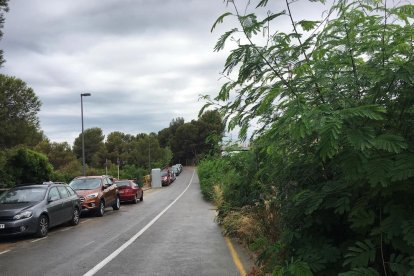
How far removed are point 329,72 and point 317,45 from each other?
1.38 ft

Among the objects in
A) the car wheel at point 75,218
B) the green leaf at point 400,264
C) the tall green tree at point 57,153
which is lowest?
the car wheel at point 75,218

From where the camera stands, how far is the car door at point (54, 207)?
14675 mm

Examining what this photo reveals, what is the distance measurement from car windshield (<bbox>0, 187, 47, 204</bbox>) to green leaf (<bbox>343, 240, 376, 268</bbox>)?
39.8 ft

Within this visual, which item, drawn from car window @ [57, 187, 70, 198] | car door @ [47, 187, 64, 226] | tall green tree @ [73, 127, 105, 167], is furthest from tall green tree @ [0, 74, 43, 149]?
tall green tree @ [73, 127, 105, 167]

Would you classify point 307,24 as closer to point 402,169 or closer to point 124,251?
point 402,169

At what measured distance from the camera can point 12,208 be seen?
13.5 metres

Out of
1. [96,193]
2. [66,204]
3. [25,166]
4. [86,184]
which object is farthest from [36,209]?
[25,166]

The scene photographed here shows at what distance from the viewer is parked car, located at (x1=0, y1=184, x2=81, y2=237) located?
1307 cm

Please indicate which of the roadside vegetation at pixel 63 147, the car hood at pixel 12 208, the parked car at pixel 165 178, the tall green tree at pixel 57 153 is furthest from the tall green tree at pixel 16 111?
the tall green tree at pixel 57 153

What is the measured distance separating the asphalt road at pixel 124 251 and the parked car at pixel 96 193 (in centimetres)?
352

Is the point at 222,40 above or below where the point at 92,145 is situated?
below

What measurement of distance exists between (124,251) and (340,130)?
28.0 ft

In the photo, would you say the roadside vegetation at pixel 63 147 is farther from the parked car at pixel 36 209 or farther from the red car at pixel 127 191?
the parked car at pixel 36 209

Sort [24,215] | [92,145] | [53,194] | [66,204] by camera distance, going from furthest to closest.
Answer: [92,145]
[66,204]
[53,194]
[24,215]
